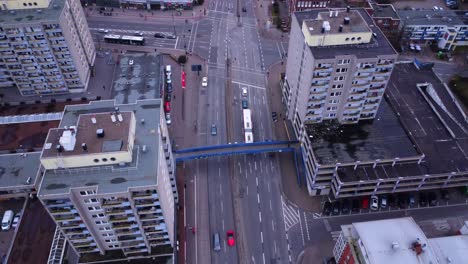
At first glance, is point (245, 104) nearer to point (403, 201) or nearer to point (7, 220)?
point (403, 201)

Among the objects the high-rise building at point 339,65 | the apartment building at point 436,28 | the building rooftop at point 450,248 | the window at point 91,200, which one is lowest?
the building rooftop at point 450,248

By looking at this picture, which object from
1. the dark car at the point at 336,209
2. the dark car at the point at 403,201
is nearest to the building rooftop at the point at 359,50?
the dark car at the point at 403,201

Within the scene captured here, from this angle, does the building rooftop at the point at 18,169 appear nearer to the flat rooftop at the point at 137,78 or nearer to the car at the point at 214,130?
A: the flat rooftop at the point at 137,78

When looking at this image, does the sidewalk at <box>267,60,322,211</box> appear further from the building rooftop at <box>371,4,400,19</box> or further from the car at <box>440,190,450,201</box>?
the building rooftop at <box>371,4,400,19</box>

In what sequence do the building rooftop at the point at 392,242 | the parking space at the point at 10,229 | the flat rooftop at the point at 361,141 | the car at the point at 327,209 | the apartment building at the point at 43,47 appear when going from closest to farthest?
1. the building rooftop at the point at 392,242
2. the parking space at the point at 10,229
3. the flat rooftop at the point at 361,141
4. the car at the point at 327,209
5. the apartment building at the point at 43,47

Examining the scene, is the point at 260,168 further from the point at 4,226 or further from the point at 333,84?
the point at 4,226

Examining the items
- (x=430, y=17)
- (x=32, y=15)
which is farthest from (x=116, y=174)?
(x=430, y=17)

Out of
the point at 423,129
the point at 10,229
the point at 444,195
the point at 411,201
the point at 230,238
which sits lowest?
the point at 230,238
